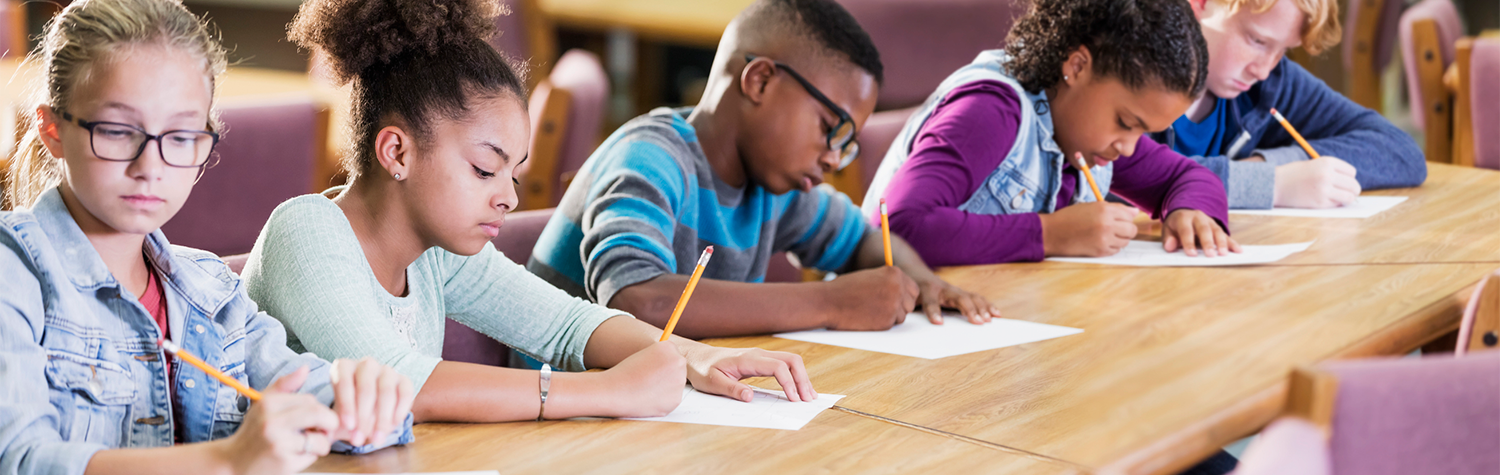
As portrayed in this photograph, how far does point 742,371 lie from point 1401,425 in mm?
571

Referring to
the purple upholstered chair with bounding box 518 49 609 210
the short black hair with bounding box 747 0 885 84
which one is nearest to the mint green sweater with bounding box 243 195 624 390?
the short black hair with bounding box 747 0 885 84

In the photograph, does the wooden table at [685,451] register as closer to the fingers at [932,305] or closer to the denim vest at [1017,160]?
the fingers at [932,305]

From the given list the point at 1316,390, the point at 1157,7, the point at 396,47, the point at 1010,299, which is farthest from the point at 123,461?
the point at 1157,7

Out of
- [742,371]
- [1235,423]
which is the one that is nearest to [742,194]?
[742,371]

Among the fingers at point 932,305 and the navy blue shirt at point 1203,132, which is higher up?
the fingers at point 932,305

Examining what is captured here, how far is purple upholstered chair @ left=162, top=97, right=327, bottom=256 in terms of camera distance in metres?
1.99

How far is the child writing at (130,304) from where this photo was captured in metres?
0.79

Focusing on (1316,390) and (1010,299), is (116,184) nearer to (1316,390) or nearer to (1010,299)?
(1316,390)

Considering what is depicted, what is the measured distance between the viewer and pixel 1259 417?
0.91m

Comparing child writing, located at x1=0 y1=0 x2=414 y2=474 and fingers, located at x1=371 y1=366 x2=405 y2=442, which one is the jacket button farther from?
fingers, located at x1=371 y1=366 x2=405 y2=442

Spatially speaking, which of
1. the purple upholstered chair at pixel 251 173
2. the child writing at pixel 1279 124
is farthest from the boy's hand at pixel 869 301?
the purple upholstered chair at pixel 251 173

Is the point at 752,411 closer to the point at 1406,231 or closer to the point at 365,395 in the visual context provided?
the point at 365,395

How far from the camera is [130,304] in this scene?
2.96 feet

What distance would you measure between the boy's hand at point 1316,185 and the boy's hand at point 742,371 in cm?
123
